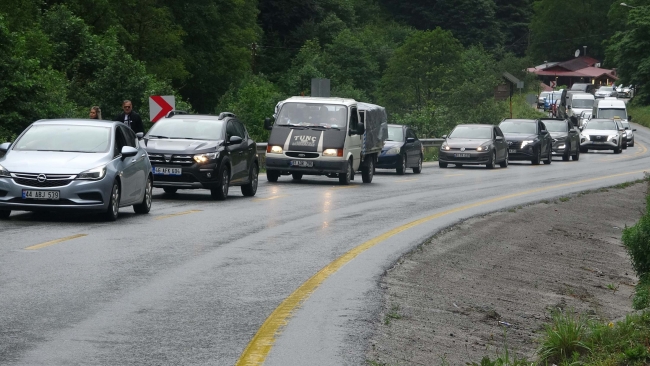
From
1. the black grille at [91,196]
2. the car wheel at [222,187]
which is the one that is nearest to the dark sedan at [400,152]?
the car wheel at [222,187]

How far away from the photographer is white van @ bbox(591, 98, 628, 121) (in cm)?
7579

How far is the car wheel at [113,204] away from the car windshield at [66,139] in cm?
70

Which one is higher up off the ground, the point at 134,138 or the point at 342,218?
the point at 134,138

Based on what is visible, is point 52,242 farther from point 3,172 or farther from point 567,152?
point 567,152

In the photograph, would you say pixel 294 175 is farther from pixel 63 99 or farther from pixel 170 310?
pixel 170 310

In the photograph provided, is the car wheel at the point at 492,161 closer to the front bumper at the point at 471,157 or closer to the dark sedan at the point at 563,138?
the front bumper at the point at 471,157

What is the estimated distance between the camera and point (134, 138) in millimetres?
19422

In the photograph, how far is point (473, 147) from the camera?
1639 inches

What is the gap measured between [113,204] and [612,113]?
62269 millimetres

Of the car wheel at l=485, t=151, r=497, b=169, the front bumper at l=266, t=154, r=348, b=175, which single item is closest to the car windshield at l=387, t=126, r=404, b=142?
the car wheel at l=485, t=151, r=497, b=169

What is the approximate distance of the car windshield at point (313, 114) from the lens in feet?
96.9

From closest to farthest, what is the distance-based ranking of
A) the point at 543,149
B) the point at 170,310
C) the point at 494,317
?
the point at 170,310
the point at 494,317
the point at 543,149

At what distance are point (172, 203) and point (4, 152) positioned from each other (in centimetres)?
448

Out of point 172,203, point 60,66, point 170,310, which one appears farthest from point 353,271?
point 60,66
